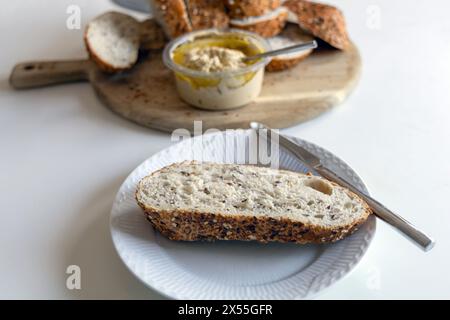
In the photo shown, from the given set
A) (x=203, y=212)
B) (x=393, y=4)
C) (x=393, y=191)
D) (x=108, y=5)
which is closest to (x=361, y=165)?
(x=393, y=191)

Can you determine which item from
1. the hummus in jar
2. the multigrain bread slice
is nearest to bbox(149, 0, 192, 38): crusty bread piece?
the multigrain bread slice

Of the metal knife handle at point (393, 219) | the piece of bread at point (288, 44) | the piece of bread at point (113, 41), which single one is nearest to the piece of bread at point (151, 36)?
the piece of bread at point (113, 41)

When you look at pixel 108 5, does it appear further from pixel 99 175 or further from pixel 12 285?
pixel 12 285

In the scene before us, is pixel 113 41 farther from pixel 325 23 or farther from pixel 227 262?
pixel 227 262

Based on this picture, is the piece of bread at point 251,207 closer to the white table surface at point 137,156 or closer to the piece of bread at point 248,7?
the white table surface at point 137,156

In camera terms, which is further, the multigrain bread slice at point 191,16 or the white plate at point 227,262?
the multigrain bread slice at point 191,16

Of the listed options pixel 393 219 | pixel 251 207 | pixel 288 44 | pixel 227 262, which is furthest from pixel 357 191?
pixel 288 44
